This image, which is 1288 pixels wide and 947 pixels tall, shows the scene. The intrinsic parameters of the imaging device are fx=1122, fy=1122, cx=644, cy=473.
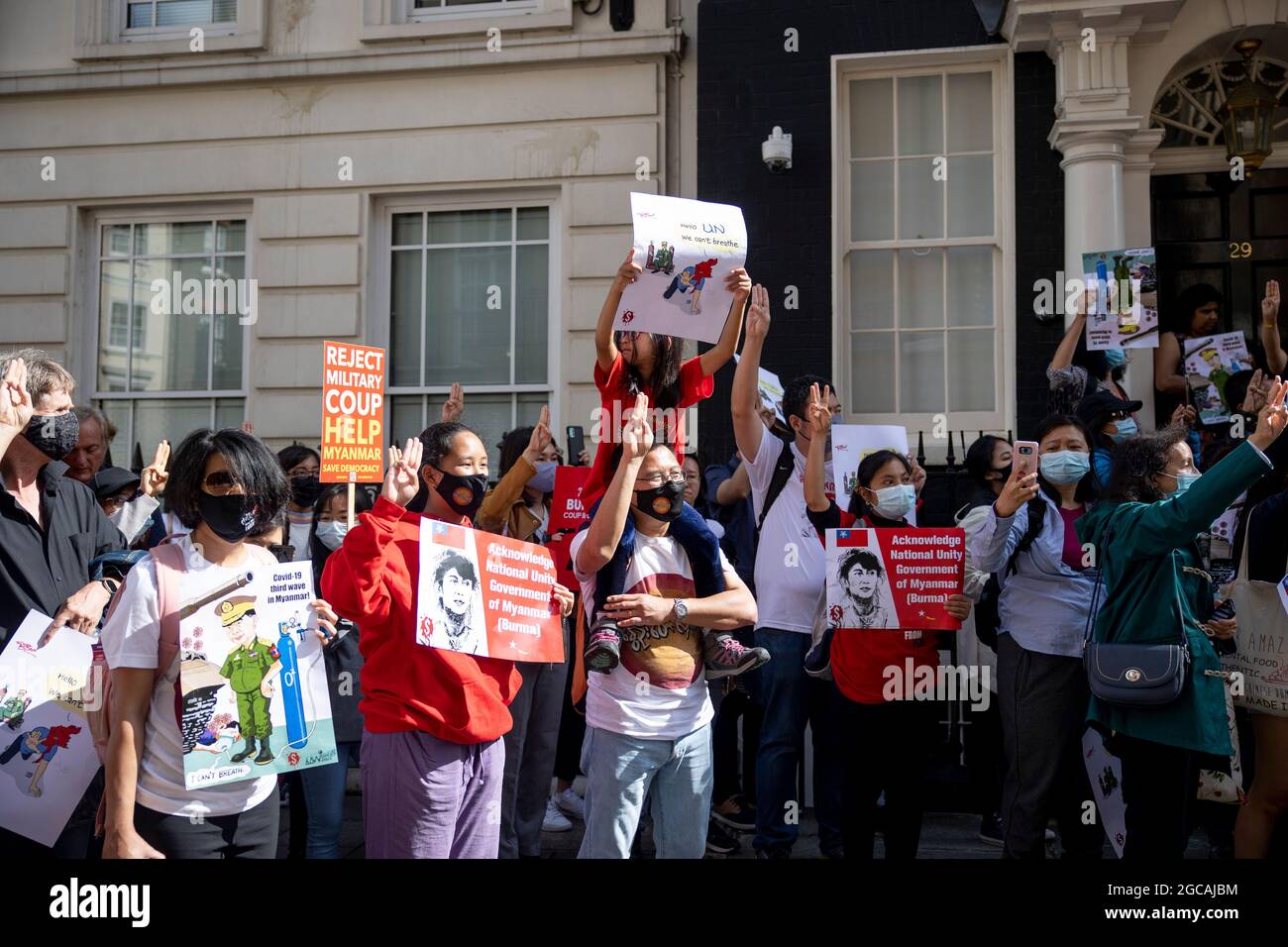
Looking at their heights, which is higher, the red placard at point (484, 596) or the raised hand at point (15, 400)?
the raised hand at point (15, 400)

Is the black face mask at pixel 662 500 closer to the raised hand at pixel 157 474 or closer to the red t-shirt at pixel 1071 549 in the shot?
the red t-shirt at pixel 1071 549

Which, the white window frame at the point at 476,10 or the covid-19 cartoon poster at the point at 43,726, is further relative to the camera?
the white window frame at the point at 476,10

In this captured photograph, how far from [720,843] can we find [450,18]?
744 centimetres

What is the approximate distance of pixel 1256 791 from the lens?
186 inches

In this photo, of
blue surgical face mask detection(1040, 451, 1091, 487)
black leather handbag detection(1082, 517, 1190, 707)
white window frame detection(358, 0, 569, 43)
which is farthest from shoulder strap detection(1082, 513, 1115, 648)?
white window frame detection(358, 0, 569, 43)

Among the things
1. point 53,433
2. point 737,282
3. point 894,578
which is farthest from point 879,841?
point 53,433

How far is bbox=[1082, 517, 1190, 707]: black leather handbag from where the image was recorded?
431 cm

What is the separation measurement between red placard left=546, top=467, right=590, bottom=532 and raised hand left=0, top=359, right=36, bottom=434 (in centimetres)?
259

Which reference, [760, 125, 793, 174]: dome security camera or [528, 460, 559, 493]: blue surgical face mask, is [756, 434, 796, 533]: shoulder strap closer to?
[528, 460, 559, 493]: blue surgical face mask

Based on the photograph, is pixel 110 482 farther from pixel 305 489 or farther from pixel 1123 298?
pixel 1123 298

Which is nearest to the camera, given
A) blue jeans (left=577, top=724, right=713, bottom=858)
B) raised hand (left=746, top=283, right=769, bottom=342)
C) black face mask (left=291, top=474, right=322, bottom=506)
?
blue jeans (left=577, top=724, right=713, bottom=858)

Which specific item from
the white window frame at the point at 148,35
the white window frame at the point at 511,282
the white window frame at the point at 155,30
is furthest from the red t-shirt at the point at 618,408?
the white window frame at the point at 155,30

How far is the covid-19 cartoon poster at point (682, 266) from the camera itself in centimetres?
474

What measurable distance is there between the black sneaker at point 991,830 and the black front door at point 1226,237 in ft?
15.3
